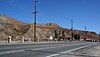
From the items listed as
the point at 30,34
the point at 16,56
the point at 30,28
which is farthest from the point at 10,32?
the point at 16,56

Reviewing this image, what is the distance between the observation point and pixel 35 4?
226 ft

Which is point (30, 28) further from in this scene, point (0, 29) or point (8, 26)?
point (0, 29)

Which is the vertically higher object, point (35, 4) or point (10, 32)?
point (35, 4)

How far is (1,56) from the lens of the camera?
1593cm

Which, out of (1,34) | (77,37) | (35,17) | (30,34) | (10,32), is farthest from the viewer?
(77,37)

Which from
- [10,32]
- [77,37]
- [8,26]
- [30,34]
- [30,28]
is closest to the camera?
[10,32]

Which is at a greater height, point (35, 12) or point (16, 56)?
point (35, 12)

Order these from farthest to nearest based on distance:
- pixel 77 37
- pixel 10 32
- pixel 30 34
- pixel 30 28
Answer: pixel 77 37
pixel 30 28
pixel 30 34
pixel 10 32

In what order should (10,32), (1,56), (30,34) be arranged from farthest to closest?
(30,34) → (10,32) → (1,56)

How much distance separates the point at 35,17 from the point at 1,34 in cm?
2302

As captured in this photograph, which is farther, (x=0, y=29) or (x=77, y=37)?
(x=77, y=37)

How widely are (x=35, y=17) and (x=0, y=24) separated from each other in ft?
110

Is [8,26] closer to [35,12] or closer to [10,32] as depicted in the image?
[10,32]

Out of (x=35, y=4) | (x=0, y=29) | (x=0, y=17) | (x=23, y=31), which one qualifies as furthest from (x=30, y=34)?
(x=35, y=4)
